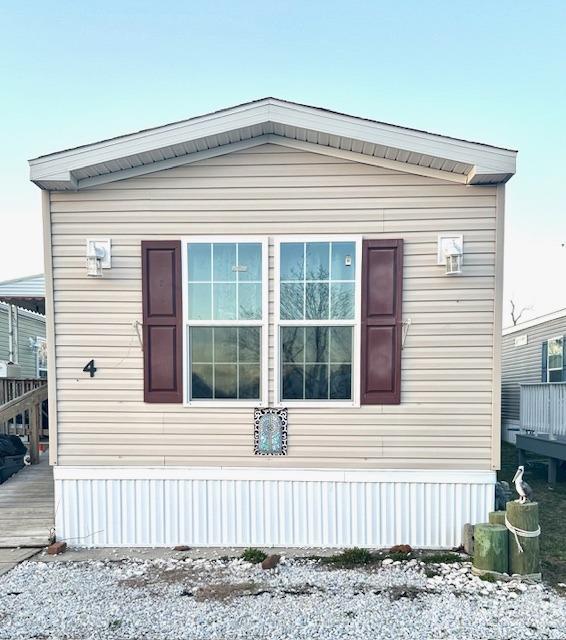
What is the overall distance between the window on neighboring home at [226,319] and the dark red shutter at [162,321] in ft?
0.30

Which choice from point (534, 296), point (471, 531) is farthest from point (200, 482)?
point (534, 296)

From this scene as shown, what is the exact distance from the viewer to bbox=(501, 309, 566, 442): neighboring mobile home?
23.5 ft

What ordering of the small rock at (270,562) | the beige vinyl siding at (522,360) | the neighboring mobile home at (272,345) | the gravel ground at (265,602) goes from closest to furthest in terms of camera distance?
the gravel ground at (265,602) < the small rock at (270,562) < the neighboring mobile home at (272,345) < the beige vinyl siding at (522,360)

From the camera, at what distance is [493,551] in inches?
135

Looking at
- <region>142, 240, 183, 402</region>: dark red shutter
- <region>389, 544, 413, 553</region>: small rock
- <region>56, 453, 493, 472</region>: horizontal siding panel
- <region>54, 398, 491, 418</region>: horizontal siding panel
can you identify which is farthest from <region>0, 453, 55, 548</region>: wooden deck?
<region>389, 544, 413, 553</region>: small rock

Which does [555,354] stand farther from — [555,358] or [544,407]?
[544,407]

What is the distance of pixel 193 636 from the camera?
2.71 m

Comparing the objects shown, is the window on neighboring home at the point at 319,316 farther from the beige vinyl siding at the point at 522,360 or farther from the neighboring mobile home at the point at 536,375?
the beige vinyl siding at the point at 522,360

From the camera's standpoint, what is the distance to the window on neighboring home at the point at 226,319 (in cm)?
398

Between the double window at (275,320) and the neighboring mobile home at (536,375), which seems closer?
the double window at (275,320)

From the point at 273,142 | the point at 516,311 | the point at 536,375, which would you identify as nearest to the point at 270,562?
the point at 273,142

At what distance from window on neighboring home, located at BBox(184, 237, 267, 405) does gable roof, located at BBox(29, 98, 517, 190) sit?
86cm

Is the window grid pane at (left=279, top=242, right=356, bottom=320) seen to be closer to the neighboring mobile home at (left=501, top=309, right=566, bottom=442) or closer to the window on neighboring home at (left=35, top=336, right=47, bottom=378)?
the neighboring mobile home at (left=501, top=309, right=566, bottom=442)

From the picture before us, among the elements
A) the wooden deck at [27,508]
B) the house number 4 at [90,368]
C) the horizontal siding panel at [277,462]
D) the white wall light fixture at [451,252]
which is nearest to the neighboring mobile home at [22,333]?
the wooden deck at [27,508]
